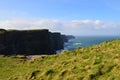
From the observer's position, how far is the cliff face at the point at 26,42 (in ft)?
457

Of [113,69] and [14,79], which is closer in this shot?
[113,69]

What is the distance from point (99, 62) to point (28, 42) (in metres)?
130

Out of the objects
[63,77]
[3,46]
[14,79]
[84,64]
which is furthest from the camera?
[3,46]

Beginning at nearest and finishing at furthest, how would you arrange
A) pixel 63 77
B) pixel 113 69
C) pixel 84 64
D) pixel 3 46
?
pixel 113 69
pixel 63 77
pixel 84 64
pixel 3 46

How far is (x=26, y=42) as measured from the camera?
148 meters

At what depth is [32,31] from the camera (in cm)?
14912

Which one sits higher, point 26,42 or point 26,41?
point 26,41

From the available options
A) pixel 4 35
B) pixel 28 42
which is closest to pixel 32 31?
pixel 28 42

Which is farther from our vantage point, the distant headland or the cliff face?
the cliff face

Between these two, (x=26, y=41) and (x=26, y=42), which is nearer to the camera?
(x=26, y=41)

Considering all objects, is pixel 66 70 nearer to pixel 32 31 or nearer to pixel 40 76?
pixel 40 76

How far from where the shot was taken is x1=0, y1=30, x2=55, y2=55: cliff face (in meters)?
139

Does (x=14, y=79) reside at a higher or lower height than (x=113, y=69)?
lower

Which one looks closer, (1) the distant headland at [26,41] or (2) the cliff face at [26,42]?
(1) the distant headland at [26,41]
